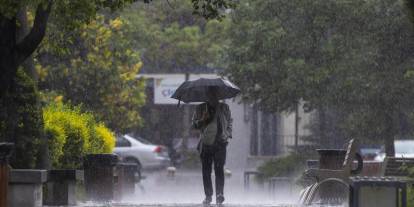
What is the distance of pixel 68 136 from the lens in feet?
62.7

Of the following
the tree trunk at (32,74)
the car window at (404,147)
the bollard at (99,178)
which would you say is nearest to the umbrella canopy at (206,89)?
the bollard at (99,178)

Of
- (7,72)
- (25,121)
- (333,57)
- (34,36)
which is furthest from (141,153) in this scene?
(7,72)

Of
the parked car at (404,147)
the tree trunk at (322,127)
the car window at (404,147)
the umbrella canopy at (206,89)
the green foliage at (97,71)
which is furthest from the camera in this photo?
the tree trunk at (322,127)

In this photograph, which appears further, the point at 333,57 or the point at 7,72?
the point at 333,57

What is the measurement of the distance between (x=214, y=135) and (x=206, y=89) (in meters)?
0.99

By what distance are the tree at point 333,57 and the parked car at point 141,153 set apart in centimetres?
937

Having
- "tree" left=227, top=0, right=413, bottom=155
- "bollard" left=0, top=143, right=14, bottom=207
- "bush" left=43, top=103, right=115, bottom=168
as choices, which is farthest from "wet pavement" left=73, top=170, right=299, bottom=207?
"bollard" left=0, top=143, right=14, bottom=207

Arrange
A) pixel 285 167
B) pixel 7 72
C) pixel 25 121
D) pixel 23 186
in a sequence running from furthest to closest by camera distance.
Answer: pixel 285 167, pixel 25 121, pixel 23 186, pixel 7 72

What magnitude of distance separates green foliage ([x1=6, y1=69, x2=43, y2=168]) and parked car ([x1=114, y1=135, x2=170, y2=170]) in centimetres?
2591

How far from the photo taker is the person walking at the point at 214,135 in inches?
656

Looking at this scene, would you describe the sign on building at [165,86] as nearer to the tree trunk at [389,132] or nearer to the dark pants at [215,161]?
the tree trunk at [389,132]

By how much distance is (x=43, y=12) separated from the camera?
46.4ft

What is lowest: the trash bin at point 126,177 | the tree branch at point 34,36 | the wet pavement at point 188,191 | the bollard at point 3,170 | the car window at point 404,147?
the wet pavement at point 188,191

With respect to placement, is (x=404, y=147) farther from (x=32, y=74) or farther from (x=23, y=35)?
(x=23, y=35)
